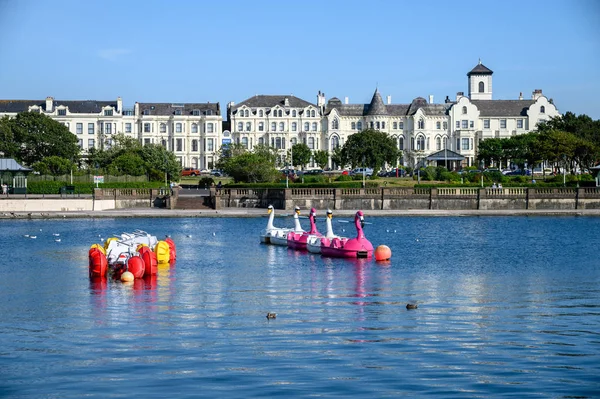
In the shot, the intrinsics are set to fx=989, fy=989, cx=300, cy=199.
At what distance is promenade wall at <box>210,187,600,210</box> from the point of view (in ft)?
289

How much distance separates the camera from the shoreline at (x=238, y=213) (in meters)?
82.5

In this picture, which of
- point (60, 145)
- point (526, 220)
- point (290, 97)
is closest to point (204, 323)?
point (526, 220)

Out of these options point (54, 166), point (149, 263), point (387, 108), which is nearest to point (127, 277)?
point (149, 263)

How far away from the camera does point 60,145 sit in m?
122

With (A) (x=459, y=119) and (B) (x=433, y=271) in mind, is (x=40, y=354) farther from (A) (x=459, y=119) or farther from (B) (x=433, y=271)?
(A) (x=459, y=119)

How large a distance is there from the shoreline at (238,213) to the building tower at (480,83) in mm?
80648

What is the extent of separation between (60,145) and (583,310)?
320ft

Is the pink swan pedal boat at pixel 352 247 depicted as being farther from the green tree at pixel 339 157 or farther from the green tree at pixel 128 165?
the green tree at pixel 339 157

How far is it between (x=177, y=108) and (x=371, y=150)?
42.0 m

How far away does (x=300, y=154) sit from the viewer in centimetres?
14550

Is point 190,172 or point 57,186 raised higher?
point 190,172

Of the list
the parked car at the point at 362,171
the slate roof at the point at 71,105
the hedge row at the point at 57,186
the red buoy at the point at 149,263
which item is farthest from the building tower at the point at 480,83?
the red buoy at the point at 149,263

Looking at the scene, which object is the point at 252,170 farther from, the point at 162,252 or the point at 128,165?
the point at 162,252

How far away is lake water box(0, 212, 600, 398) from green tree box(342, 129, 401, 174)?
68.2 metres
